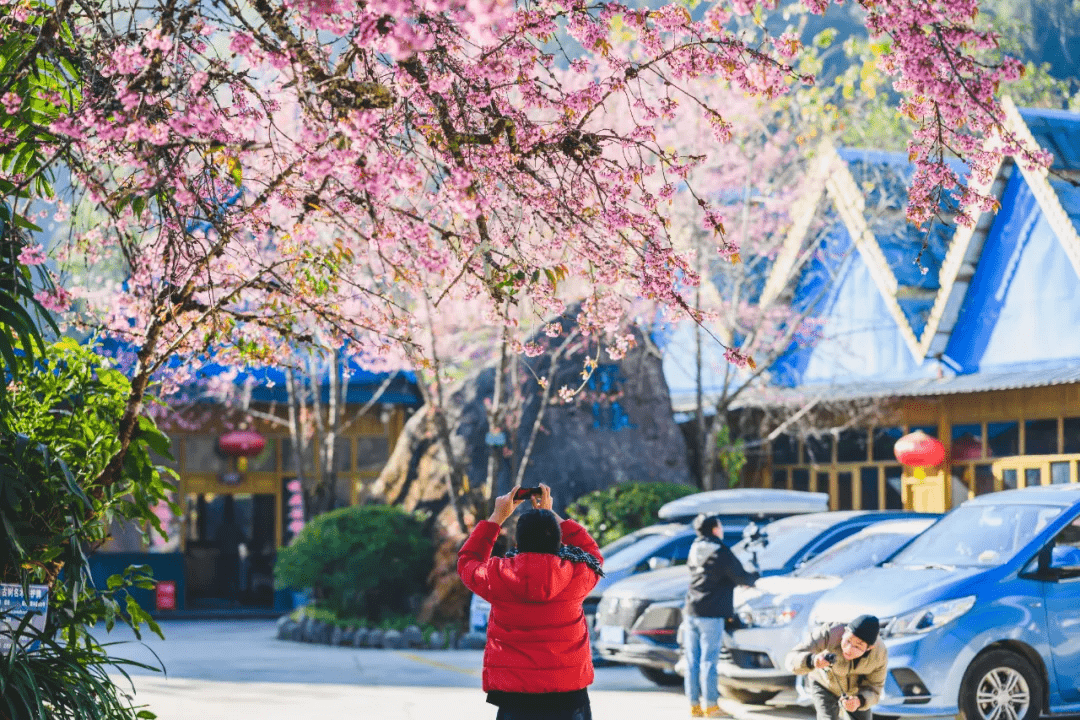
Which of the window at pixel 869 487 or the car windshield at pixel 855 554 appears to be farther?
the window at pixel 869 487

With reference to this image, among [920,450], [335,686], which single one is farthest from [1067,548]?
[920,450]

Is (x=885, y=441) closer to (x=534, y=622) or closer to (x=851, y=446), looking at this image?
(x=851, y=446)

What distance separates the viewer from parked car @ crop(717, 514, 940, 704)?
12.6m

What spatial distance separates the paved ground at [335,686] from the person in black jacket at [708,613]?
392 mm

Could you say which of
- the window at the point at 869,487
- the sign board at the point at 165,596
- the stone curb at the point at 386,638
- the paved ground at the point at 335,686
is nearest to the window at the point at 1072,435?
the window at the point at 869,487

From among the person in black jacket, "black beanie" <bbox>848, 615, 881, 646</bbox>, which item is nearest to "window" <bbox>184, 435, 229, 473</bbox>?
the person in black jacket

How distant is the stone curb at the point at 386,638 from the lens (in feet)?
68.3

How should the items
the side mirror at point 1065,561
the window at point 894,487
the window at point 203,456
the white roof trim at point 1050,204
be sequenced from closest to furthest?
1. the side mirror at point 1065,561
2. the white roof trim at point 1050,204
3. the window at point 894,487
4. the window at point 203,456

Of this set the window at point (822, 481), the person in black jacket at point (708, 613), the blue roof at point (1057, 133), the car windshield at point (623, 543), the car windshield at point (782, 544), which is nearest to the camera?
the person in black jacket at point (708, 613)

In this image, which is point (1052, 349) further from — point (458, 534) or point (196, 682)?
point (196, 682)

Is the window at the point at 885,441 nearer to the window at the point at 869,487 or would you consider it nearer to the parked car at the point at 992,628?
the window at the point at 869,487

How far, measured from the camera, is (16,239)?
22.0 feet

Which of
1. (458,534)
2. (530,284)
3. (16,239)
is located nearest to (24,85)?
(16,239)

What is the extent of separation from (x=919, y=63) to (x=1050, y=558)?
5.82m
